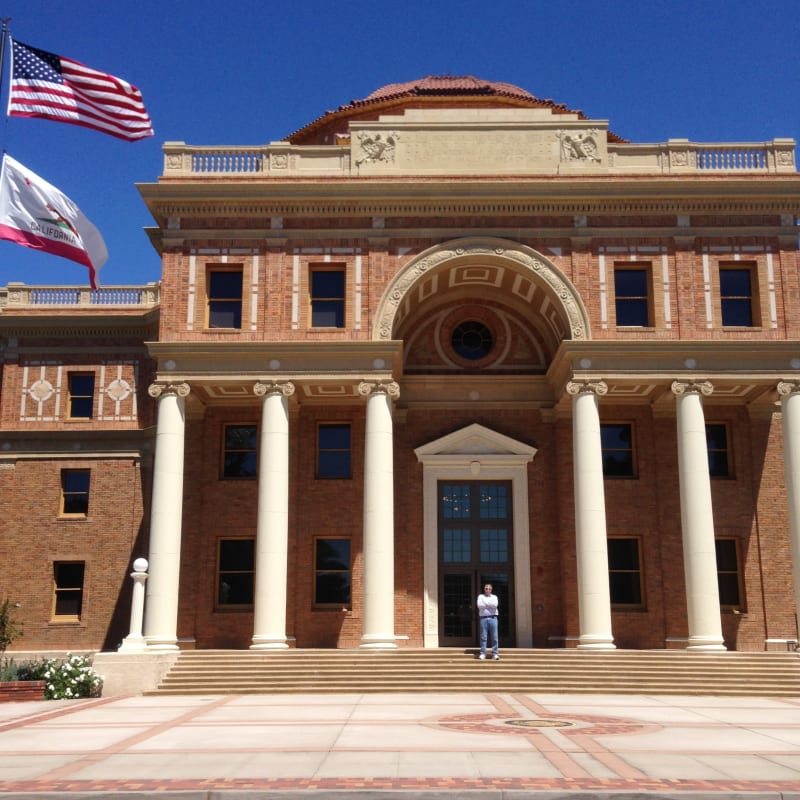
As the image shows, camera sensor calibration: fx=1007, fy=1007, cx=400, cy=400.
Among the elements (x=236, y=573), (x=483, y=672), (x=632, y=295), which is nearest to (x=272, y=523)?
(x=236, y=573)

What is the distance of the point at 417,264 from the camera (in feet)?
98.2

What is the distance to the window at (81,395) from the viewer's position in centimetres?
3538

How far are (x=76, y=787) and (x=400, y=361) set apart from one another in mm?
21022

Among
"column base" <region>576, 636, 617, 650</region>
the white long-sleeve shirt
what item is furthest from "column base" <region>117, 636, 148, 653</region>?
"column base" <region>576, 636, 617, 650</region>

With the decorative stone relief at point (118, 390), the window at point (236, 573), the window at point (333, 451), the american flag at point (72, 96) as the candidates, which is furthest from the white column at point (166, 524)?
the american flag at point (72, 96)

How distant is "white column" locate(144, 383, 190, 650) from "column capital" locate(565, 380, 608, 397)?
11023mm

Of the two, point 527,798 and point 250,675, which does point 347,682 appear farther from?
point 527,798

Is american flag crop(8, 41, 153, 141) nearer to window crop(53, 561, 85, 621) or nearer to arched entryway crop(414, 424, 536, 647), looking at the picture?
arched entryway crop(414, 424, 536, 647)

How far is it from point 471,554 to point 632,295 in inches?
381

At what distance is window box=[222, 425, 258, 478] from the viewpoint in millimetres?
32719

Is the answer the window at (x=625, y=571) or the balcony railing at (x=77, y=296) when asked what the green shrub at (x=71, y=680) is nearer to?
the balcony railing at (x=77, y=296)

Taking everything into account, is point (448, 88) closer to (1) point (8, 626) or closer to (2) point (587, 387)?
(2) point (587, 387)

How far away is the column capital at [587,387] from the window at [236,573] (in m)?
11.3

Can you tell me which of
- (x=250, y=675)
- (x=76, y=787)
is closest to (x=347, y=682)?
(x=250, y=675)
